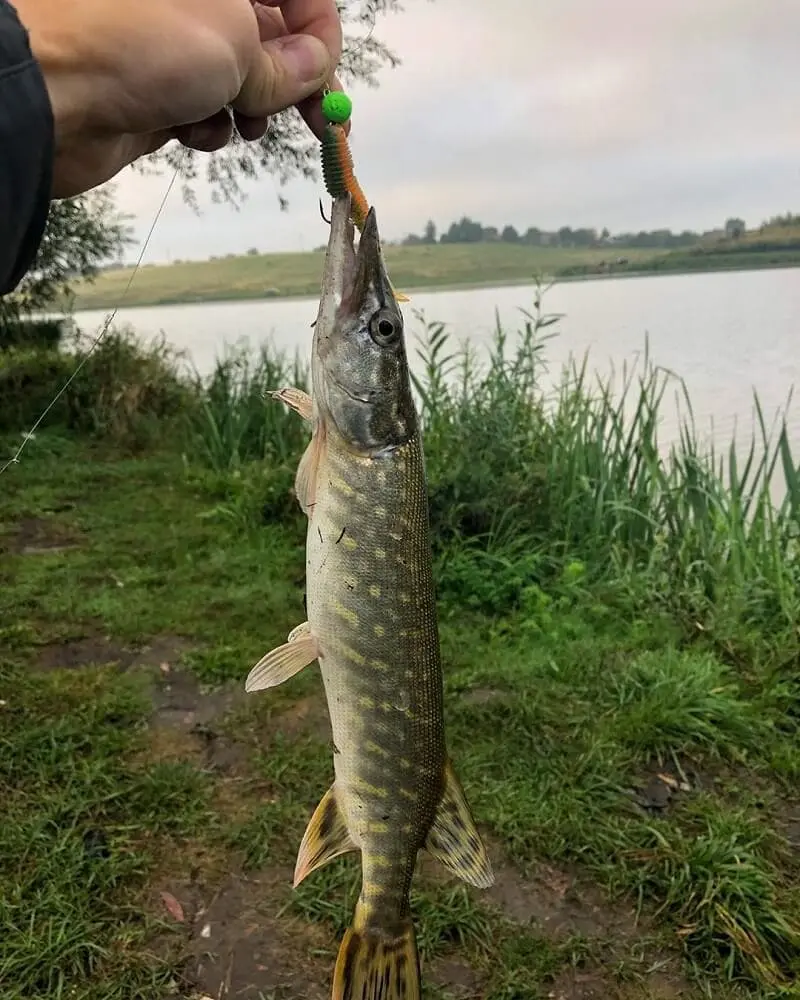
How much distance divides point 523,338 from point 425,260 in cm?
87

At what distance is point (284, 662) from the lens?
1622 mm

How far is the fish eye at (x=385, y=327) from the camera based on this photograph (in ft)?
5.24

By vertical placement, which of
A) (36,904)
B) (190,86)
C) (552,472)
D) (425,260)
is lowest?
(36,904)

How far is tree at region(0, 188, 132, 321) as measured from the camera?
9.38 meters

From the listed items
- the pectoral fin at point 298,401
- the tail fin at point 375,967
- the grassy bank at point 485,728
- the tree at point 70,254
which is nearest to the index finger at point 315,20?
the pectoral fin at point 298,401

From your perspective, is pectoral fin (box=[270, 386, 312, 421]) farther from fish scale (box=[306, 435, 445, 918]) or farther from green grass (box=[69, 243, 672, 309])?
green grass (box=[69, 243, 672, 309])

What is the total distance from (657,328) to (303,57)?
11.3m

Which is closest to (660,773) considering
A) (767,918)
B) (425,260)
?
(767,918)

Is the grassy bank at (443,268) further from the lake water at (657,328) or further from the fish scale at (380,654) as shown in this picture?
the fish scale at (380,654)

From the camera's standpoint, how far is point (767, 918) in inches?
101

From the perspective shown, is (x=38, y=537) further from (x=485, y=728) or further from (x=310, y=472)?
(x=310, y=472)

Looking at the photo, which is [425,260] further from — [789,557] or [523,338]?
[789,557]

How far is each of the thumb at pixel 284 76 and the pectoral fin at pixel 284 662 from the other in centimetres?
103

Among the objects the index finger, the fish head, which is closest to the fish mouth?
the fish head
